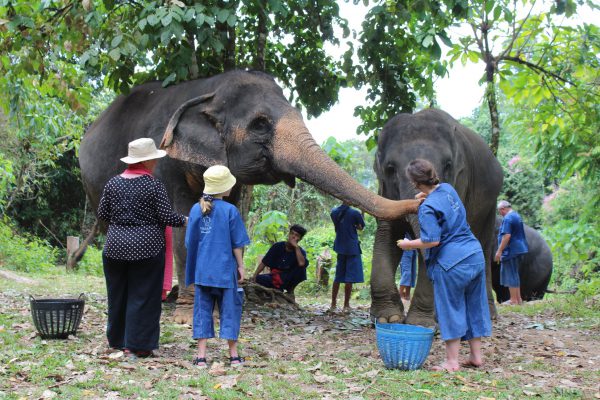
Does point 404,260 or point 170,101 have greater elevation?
point 170,101

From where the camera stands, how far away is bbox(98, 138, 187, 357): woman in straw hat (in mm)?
6109

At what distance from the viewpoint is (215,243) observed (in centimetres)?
603

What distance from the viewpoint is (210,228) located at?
6055mm

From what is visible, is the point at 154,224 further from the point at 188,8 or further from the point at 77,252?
the point at 77,252

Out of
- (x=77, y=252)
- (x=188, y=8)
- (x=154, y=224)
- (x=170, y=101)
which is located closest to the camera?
(x=154, y=224)

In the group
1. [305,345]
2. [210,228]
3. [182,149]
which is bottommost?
[305,345]

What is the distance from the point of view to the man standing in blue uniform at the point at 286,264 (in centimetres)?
1075

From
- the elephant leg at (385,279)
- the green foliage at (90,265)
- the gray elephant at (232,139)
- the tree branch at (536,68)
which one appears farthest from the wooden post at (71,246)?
the elephant leg at (385,279)

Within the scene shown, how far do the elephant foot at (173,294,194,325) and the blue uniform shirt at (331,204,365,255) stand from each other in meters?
3.38

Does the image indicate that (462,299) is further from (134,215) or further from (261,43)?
(261,43)

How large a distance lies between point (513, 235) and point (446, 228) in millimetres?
8078

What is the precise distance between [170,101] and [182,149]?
3.17ft

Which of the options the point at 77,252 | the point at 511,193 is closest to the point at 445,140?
the point at 77,252

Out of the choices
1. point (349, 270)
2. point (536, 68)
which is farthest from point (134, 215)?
point (536, 68)
